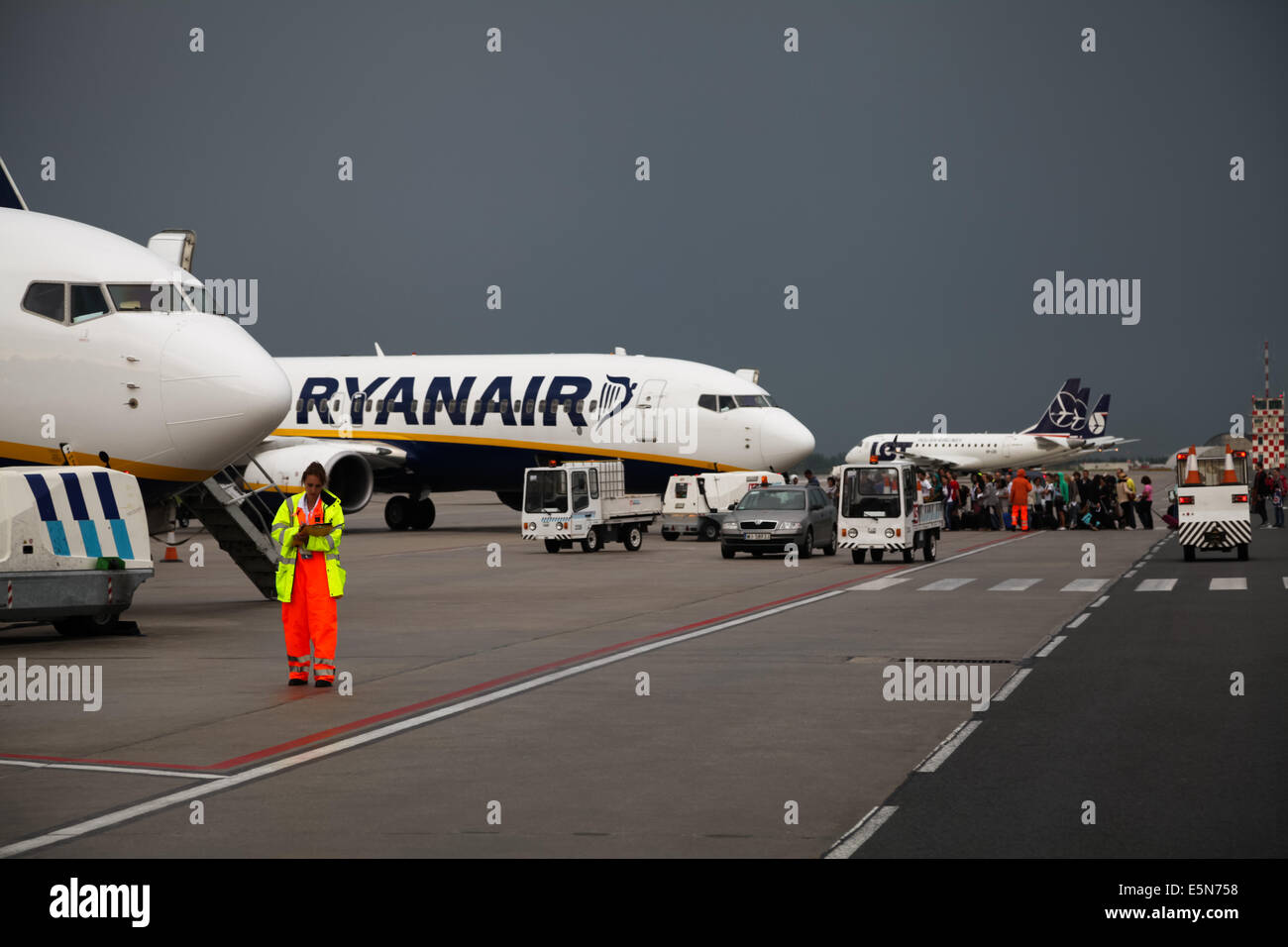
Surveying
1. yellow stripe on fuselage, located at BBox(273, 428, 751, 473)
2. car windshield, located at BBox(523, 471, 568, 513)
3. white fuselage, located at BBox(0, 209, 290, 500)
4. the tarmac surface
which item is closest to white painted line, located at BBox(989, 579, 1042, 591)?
the tarmac surface

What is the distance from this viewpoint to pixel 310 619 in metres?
13.4

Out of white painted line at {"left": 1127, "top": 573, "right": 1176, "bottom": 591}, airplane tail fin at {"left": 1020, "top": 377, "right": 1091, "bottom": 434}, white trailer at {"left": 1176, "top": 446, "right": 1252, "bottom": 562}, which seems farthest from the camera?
airplane tail fin at {"left": 1020, "top": 377, "right": 1091, "bottom": 434}

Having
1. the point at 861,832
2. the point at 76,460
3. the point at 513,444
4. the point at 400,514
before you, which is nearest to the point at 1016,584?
the point at 76,460

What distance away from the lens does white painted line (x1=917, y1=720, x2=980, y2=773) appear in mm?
9591

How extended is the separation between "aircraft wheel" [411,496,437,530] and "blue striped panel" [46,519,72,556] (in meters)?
29.6

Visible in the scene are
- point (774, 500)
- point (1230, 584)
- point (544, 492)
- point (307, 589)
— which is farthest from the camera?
point (544, 492)

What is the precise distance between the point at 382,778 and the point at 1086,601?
14712 millimetres

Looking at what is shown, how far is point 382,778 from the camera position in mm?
9266

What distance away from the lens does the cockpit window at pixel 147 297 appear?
18188 mm

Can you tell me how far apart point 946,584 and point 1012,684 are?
11.7 m

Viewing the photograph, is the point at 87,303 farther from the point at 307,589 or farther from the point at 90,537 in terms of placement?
the point at 307,589

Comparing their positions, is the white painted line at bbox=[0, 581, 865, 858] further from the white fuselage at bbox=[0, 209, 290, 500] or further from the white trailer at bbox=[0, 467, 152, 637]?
the white fuselage at bbox=[0, 209, 290, 500]

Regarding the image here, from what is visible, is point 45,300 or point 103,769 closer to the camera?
point 103,769
